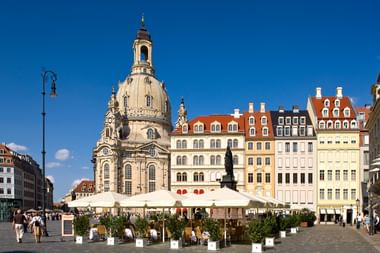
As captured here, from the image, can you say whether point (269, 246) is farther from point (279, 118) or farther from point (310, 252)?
point (279, 118)

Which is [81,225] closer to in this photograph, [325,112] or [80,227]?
[80,227]

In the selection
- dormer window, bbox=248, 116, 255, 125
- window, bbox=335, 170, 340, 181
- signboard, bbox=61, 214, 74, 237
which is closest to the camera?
signboard, bbox=61, 214, 74, 237

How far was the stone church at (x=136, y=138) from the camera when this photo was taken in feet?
397

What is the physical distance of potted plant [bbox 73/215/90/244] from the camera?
33.3 m

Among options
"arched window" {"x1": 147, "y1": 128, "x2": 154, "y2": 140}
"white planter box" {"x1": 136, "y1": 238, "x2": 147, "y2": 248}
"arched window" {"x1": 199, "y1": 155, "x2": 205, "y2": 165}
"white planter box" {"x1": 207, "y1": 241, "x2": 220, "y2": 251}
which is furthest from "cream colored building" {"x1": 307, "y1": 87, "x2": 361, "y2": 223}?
"white planter box" {"x1": 207, "y1": 241, "x2": 220, "y2": 251}

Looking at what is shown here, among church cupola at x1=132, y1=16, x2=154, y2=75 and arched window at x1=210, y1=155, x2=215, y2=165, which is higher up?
church cupola at x1=132, y1=16, x2=154, y2=75

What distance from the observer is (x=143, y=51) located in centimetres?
14888

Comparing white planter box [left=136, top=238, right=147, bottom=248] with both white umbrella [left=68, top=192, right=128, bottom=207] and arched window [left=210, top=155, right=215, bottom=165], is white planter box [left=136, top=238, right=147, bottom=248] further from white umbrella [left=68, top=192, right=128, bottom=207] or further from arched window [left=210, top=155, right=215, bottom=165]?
arched window [left=210, top=155, right=215, bottom=165]

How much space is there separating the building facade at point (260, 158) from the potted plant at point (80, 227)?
5662 cm

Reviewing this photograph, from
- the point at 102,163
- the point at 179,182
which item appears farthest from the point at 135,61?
the point at 179,182

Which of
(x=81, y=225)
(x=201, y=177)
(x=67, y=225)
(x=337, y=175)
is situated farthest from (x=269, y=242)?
(x=201, y=177)

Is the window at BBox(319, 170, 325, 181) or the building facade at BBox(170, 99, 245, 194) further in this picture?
the building facade at BBox(170, 99, 245, 194)

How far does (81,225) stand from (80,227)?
0.13 m

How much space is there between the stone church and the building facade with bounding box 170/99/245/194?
98.5ft
